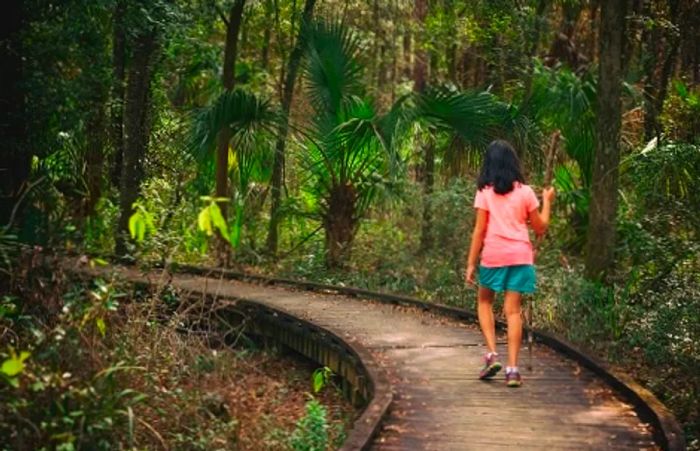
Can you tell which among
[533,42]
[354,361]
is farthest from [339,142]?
[354,361]

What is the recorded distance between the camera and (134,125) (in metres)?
16.2

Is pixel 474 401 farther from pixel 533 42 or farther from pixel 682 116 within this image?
pixel 533 42

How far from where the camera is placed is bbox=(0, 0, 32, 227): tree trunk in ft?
33.9

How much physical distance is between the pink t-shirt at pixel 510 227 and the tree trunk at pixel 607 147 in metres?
3.51

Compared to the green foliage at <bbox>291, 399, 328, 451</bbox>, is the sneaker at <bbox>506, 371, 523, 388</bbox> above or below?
above

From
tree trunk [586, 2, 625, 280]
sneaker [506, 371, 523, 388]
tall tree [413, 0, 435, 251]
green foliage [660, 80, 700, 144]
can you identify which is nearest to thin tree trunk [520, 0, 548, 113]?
tall tree [413, 0, 435, 251]

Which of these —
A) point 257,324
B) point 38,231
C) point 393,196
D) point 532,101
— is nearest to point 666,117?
point 532,101

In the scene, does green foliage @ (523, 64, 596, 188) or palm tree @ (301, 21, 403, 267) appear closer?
green foliage @ (523, 64, 596, 188)

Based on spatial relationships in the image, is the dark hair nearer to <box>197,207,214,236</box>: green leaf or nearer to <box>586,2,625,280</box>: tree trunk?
<box>197,207,214,236</box>: green leaf

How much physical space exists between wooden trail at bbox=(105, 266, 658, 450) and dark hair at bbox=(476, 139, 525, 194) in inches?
62.0

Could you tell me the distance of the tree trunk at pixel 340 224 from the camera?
14.9m

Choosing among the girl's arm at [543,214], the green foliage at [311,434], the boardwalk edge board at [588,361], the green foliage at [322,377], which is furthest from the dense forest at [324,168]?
the green foliage at [322,377]

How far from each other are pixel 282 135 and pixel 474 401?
874 cm

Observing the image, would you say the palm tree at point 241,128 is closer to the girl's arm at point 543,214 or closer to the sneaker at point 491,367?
the sneaker at point 491,367
